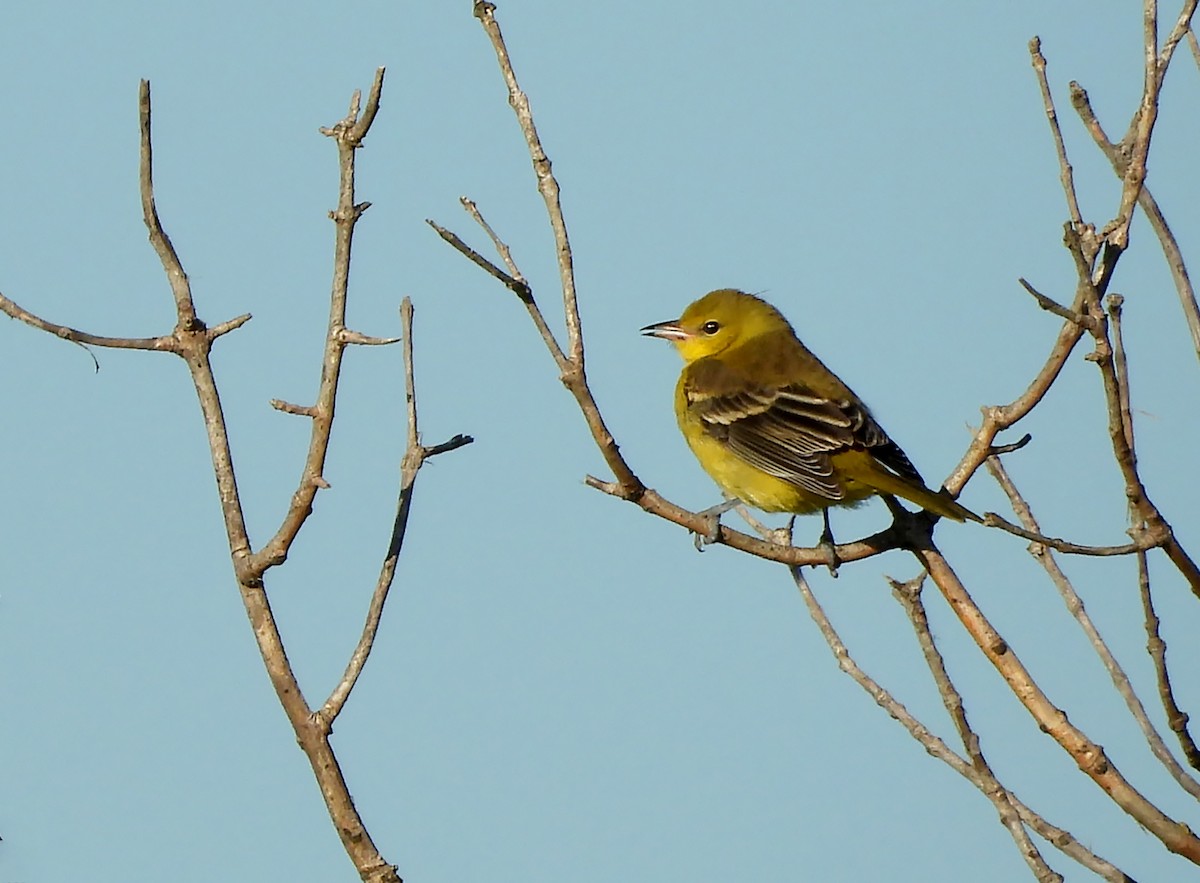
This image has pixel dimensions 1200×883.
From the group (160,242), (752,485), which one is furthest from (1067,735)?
(752,485)

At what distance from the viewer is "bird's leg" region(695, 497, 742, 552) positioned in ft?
14.5

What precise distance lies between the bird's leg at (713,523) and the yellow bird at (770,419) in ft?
0.74

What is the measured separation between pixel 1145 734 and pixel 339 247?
2378mm

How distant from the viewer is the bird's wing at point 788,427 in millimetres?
6922

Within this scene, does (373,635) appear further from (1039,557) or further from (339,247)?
(1039,557)

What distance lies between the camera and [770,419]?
7.59 m

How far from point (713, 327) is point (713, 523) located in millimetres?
4683

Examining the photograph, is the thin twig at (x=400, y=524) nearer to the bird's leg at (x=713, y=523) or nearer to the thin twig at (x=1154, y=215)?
the bird's leg at (x=713, y=523)

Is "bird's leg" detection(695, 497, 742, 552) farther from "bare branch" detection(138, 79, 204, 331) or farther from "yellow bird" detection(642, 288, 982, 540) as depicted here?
"bare branch" detection(138, 79, 204, 331)

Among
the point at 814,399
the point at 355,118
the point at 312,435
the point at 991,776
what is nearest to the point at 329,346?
the point at 312,435

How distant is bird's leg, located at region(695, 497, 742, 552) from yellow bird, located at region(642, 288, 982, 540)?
0.22 meters

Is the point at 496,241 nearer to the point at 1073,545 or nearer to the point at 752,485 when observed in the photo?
the point at 1073,545

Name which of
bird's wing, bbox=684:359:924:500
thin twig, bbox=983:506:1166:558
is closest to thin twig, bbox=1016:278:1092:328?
thin twig, bbox=983:506:1166:558

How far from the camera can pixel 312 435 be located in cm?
373
